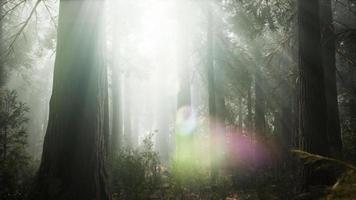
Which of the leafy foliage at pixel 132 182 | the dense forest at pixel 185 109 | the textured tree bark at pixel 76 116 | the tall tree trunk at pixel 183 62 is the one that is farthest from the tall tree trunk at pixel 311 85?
the tall tree trunk at pixel 183 62

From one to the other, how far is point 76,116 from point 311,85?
16.4 feet

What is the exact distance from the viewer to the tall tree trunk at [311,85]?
852cm

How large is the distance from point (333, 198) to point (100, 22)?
19.1 feet

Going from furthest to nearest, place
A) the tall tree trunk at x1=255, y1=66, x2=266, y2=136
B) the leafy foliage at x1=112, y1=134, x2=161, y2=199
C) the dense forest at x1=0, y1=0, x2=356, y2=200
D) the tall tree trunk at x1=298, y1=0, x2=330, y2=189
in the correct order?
the tall tree trunk at x1=255, y1=66, x2=266, y2=136
the leafy foliage at x1=112, y1=134, x2=161, y2=199
the tall tree trunk at x1=298, y1=0, x2=330, y2=189
the dense forest at x1=0, y1=0, x2=356, y2=200

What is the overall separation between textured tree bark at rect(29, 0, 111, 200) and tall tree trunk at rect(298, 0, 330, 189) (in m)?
4.35

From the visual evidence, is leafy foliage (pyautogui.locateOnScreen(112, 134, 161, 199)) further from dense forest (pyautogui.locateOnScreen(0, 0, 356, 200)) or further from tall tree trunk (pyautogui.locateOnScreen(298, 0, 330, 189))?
tall tree trunk (pyautogui.locateOnScreen(298, 0, 330, 189))

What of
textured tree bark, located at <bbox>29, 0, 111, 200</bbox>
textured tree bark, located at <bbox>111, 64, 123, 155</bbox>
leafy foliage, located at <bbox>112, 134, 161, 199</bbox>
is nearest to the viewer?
textured tree bark, located at <bbox>29, 0, 111, 200</bbox>

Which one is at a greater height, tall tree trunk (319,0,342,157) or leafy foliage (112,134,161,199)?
tall tree trunk (319,0,342,157)

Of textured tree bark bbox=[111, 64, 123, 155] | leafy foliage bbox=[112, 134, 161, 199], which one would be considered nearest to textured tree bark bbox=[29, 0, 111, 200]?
leafy foliage bbox=[112, 134, 161, 199]

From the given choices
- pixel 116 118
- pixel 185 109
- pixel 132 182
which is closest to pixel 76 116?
pixel 132 182

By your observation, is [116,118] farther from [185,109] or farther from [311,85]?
[311,85]

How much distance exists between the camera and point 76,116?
7066 millimetres

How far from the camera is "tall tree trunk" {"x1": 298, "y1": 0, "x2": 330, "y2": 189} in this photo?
852 centimetres

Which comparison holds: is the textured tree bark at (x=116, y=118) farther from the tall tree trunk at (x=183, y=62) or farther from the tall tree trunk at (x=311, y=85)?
the tall tree trunk at (x=311, y=85)
